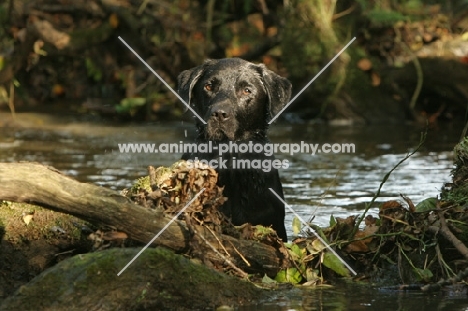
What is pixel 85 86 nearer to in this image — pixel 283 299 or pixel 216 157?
pixel 216 157

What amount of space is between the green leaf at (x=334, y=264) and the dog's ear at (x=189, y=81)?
219 cm

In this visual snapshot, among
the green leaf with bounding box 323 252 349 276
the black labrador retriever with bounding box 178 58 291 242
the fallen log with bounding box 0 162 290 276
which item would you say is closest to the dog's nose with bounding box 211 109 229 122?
the black labrador retriever with bounding box 178 58 291 242

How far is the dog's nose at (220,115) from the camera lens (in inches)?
272

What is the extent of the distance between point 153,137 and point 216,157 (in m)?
6.09

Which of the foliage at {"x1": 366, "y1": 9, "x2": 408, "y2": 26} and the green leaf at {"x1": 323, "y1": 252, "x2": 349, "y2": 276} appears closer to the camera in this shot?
the green leaf at {"x1": 323, "y1": 252, "x2": 349, "y2": 276}

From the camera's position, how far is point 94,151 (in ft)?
39.4

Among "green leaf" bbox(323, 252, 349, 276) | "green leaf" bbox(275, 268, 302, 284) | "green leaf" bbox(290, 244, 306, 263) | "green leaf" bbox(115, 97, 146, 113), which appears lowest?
"green leaf" bbox(275, 268, 302, 284)

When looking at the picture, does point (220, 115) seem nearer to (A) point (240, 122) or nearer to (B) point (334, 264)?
(A) point (240, 122)

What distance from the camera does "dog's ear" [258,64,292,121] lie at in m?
7.45

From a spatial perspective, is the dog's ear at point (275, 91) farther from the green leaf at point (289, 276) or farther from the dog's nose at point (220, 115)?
the green leaf at point (289, 276)

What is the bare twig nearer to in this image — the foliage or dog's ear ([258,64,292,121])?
dog's ear ([258,64,292,121])

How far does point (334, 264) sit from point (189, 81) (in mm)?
2344

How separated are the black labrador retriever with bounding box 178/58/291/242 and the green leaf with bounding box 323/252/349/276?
40.2 inches

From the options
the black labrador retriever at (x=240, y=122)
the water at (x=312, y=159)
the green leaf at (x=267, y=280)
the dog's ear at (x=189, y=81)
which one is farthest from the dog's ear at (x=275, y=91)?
the green leaf at (x=267, y=280)
